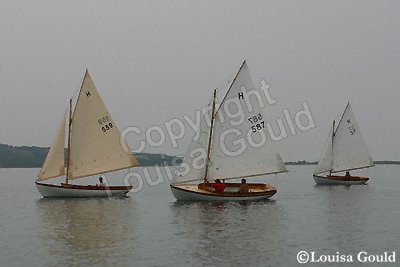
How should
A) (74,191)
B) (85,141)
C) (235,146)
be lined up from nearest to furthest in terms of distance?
1. (235,146)
2. (85,141)
3. (74,191)

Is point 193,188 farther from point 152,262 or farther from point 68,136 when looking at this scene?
point 152,262

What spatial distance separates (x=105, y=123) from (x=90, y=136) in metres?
2.00

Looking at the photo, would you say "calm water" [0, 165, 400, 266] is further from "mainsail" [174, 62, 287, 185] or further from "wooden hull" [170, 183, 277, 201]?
"mainsail" [174, 62, 287, 185]

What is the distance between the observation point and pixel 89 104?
6009 centimetres

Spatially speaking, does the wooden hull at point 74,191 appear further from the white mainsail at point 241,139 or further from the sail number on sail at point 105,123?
the white mainsail at point 241,139

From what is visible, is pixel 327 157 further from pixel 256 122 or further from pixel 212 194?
pixel 212 194

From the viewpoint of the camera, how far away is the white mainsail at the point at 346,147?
8588cm

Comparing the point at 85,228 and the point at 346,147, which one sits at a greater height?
the point at 346,147

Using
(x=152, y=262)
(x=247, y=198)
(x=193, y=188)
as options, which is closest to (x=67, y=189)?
(x=193, y=188)

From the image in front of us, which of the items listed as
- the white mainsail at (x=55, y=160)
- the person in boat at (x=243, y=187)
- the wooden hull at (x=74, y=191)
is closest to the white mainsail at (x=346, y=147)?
the person in boat at (x=243, y=187)

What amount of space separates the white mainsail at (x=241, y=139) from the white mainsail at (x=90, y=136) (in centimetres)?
1235

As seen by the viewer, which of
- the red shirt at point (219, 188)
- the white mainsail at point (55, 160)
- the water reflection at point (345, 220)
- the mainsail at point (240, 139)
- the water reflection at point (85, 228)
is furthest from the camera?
the white mainsail at point (55, 160)

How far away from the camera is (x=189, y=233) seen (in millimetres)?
36656

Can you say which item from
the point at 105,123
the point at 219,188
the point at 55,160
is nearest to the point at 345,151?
the point at 219,188
